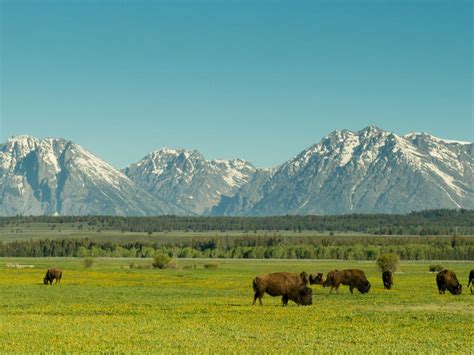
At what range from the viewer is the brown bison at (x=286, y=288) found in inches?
1948

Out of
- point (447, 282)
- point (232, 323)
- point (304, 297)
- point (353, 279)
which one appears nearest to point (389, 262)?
point (353, 279)

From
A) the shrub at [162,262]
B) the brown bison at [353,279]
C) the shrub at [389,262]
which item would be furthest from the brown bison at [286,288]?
the shrub at [162,262]

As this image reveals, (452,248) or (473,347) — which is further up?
(452,248)

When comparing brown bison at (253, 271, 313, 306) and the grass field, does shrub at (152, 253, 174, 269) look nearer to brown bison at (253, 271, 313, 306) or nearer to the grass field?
the grass field

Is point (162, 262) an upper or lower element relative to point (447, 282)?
upper

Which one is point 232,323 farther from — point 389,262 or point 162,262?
point 162,262

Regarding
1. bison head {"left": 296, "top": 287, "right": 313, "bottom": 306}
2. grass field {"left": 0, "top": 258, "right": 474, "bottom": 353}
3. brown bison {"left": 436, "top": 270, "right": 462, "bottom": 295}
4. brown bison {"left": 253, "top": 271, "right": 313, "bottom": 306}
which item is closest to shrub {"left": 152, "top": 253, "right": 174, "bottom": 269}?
grass field {"left": 0, "top": 258, "right": 474, "bottom": 353}

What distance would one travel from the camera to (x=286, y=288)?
49.8 metres

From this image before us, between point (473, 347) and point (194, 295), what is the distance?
1296 inches

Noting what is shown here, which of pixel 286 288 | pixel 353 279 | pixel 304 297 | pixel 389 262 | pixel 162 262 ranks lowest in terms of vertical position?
pixel 304 297

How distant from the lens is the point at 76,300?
182 ft

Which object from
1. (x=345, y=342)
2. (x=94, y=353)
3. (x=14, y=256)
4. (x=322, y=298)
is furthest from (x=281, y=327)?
(x=14, y=256)

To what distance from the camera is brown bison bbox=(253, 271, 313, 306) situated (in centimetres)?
4947

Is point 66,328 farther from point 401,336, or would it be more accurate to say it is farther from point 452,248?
point 452,248
